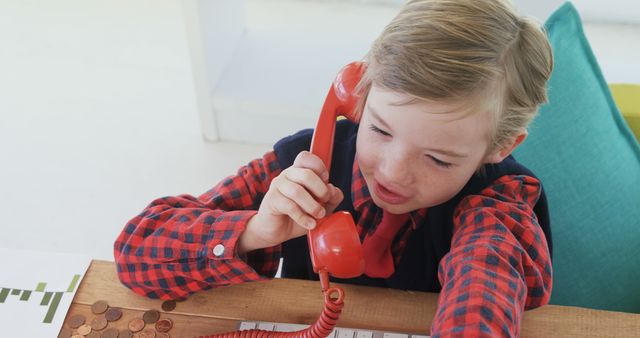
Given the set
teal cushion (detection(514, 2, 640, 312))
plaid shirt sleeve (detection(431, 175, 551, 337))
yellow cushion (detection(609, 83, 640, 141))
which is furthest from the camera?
yellow cushion (detection(609, 83, 640, 141))

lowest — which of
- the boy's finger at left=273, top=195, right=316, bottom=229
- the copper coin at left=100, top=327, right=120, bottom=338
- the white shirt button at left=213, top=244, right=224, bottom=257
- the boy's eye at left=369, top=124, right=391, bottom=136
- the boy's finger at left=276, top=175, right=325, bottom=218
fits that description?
the copper coin at left=100, top=327, right=120, bottom=338

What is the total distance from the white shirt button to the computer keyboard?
9 cm

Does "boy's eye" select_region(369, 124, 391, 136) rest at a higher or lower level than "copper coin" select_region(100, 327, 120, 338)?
higher

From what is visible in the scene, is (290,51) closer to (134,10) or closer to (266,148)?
(266,148)

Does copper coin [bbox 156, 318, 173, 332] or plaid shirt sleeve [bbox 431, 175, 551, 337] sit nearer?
plaid shirt sleeve [bbox 431, 175, 551, 337]

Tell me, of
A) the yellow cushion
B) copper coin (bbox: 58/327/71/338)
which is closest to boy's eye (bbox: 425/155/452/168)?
copper coin (bbox: 58/327/71/338)

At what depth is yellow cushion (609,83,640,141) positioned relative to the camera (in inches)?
55.6

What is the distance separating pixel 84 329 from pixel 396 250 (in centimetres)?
46

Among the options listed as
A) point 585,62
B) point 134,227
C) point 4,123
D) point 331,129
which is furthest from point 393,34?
point 4,123

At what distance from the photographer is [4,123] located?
96.4 inches

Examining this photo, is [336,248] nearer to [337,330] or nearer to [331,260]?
[331,260]

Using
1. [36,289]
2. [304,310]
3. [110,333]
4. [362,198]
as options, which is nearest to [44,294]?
[36,289]

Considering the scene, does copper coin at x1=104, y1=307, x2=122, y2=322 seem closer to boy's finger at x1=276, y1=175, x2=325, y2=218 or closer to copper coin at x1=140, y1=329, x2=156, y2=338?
copper coin at x1=140, y1=329, x2=156, y2=338

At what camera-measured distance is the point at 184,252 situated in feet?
3.17
